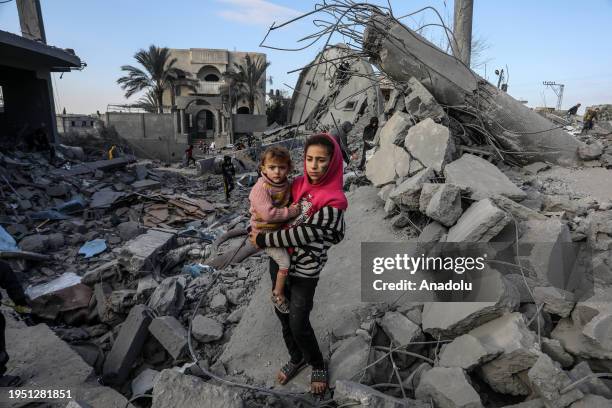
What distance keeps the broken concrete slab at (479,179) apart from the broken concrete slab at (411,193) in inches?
9.2

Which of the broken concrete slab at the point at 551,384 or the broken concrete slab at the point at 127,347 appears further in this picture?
the broken concrete slab at the point at 127,347

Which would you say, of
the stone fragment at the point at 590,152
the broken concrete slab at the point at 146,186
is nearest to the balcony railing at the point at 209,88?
the broken concrete slab at the point at 146,186

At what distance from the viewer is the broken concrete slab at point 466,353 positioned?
2.06 metres

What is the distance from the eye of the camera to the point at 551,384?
1770 millimetres

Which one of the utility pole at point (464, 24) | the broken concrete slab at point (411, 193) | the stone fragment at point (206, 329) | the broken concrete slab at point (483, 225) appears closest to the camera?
the broken concrete slab at point (483, 225)

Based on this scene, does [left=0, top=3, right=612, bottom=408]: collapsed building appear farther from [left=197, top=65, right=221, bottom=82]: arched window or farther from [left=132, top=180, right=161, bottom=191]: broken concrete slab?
[left=197, top=65, right=221, bottom=82]: arched window

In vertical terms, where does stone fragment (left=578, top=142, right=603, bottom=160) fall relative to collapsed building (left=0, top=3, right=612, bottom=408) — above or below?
above

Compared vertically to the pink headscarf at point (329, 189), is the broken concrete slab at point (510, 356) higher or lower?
lower

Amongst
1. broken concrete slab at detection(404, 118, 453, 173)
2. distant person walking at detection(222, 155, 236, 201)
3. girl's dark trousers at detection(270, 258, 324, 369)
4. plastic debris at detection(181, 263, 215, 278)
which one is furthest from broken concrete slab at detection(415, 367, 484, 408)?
distant person walking at detection(222, 155, 236, 201)

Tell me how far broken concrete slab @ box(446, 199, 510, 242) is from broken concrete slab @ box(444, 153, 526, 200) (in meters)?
0.38

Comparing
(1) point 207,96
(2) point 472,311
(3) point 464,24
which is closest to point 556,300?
(2) point 472,311

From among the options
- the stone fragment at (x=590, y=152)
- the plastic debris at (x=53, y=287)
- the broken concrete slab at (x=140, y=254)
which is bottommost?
the plastic debris at (x=53, y=287)

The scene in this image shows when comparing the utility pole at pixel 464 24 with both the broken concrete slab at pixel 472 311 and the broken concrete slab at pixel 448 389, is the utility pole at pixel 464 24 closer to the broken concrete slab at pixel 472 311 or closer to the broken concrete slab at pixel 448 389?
the broken concrete slab at pixel 472 311

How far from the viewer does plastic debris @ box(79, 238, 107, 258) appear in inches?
236
